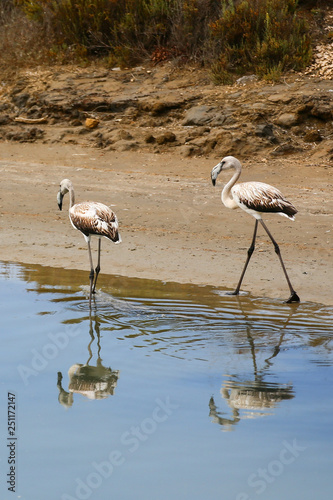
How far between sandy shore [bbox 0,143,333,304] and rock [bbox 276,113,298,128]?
38.1 inches

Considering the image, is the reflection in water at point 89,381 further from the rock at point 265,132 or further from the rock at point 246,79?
the rock at point 246,79

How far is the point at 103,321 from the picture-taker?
739cm

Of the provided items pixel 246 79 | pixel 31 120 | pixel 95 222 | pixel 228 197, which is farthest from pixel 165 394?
pixel 31 120

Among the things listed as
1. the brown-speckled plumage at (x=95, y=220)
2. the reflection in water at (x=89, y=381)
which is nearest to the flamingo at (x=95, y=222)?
the brown-speckled plumage at (x=95, y=220)

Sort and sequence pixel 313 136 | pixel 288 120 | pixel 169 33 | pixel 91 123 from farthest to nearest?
pixel 169 33 → pixel 91 123 → pixel 288 120 → pixel 313 136

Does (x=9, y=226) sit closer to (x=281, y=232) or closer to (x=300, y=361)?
(x=281, y=232)

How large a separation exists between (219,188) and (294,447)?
24.7 ft

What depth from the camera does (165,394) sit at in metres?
5.70

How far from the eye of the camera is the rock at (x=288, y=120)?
13.6m

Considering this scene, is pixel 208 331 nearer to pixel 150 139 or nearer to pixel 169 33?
pixel 150 139

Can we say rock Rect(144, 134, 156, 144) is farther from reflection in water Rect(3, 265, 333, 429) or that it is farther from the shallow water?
the shallow water

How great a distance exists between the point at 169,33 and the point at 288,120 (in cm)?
456

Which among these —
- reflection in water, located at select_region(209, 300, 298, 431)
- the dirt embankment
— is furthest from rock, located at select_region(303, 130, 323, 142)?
reflection in water, located at select_region(209, 300, 298, 431)

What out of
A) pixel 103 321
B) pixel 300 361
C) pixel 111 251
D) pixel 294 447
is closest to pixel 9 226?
pixel 111 251
